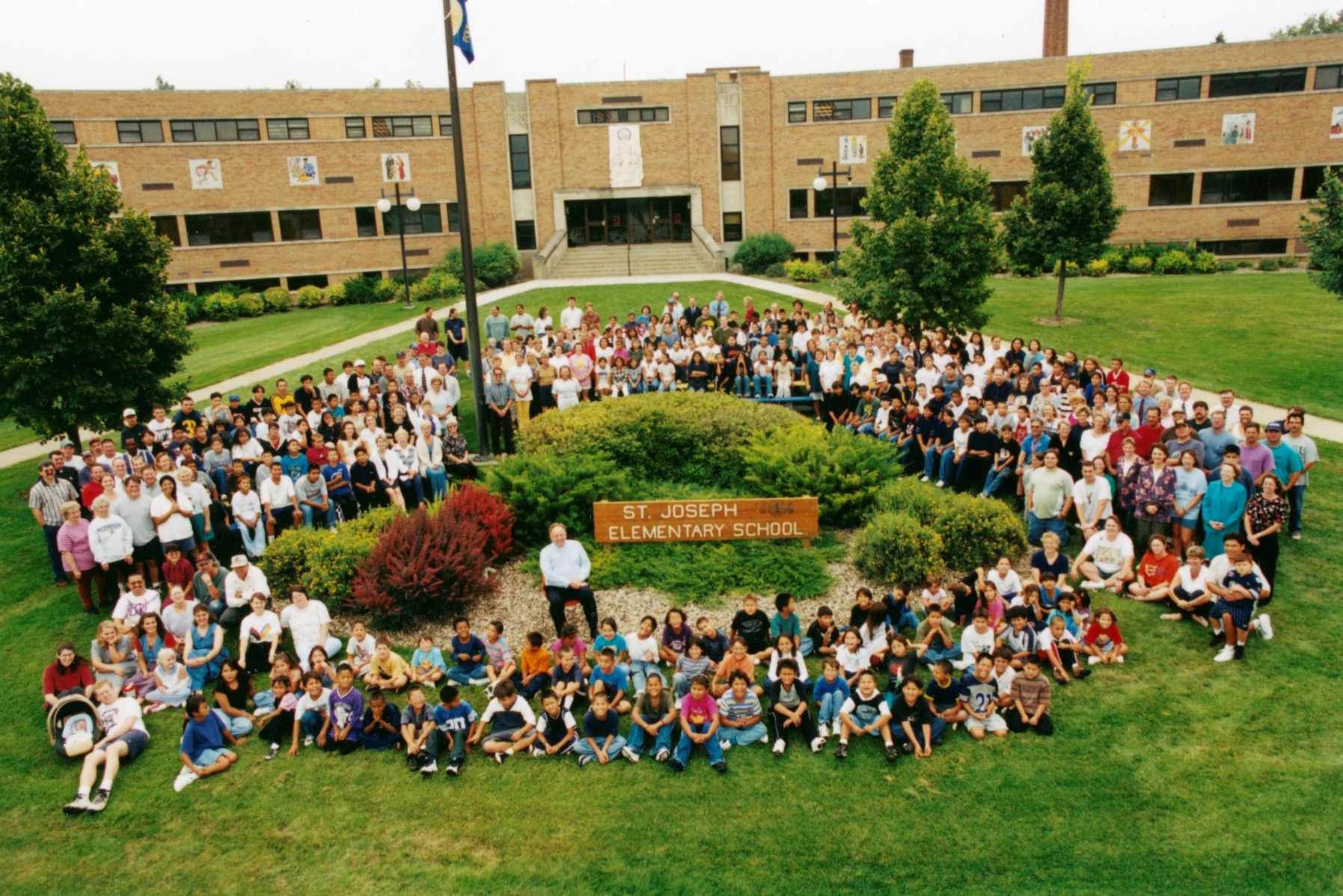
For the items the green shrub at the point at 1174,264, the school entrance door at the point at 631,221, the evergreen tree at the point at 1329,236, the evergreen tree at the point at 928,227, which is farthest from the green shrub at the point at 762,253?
the evergreen tree at the point at 1329,236

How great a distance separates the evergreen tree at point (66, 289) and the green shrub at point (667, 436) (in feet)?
22.5

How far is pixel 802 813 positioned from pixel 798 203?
36019 mm

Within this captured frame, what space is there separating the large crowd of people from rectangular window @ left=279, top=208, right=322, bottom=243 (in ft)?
86.9

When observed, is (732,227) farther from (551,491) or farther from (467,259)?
(551,491)

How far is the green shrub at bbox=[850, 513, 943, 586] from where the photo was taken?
36.5ft

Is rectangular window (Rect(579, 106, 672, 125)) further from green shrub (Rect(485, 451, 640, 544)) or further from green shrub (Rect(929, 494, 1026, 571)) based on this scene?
green shrub (Rect(929, 494, 1026, 571))

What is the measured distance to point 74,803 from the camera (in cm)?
808

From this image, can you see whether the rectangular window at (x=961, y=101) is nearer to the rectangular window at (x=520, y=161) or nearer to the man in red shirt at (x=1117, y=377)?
the rectangular window at (x=520, y=161)

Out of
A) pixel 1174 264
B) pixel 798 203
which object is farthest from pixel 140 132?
pixel 1174 264

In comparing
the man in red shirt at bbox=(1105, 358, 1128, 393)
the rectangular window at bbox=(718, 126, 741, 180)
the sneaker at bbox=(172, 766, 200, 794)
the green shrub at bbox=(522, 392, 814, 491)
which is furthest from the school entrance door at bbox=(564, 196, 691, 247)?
the sneaker at bbox=(172, 766, 200, 794)

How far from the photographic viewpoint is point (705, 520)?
12281mm

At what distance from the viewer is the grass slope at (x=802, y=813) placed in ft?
23.0

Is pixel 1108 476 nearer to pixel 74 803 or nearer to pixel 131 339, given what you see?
pixel 74 803

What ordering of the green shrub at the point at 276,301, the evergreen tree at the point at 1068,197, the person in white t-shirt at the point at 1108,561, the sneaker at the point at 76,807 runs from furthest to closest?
1. the green shrub at the point at 276,301
2. the evergreen tree at the point at 1068,197
3. the person in white t-shirt at the point at 1108,561
4. the sneaker at the point at 76,807
